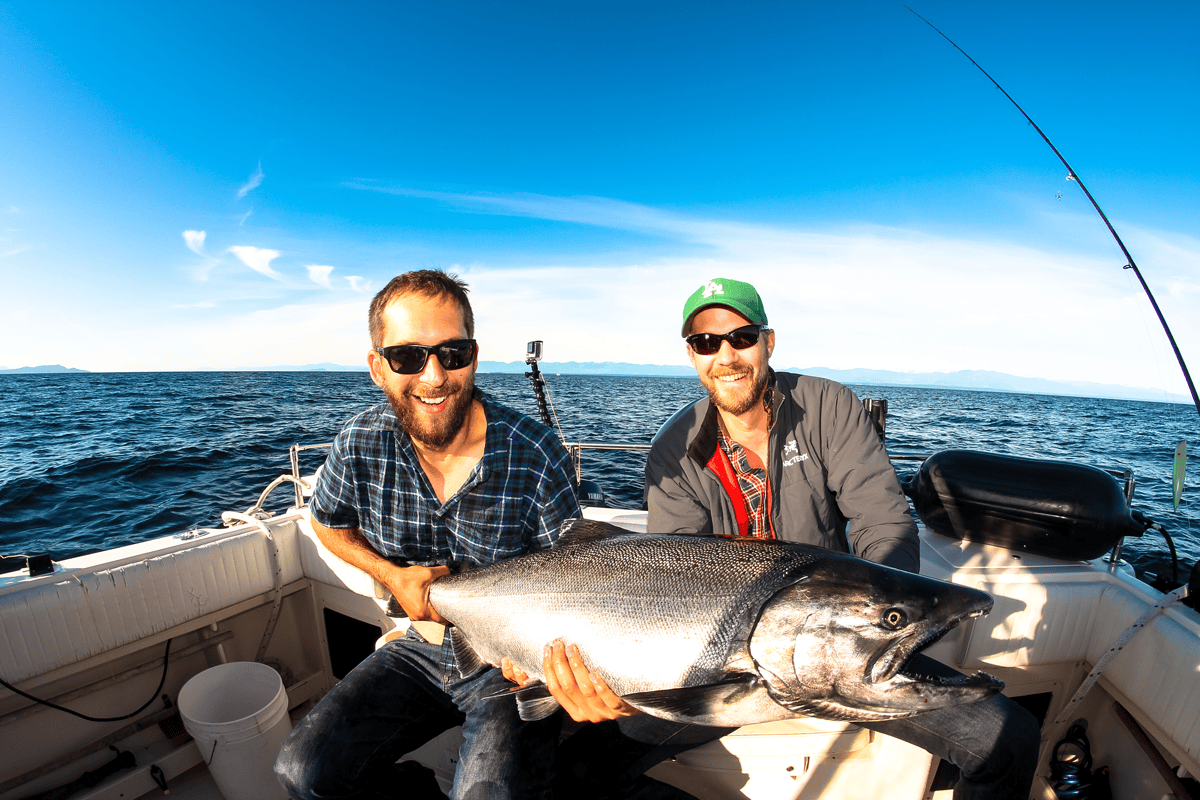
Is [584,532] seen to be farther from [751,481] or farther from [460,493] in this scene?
[751,481]

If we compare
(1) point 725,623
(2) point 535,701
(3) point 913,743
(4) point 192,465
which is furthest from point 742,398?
(4) point 192,465

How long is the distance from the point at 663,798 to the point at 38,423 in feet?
119

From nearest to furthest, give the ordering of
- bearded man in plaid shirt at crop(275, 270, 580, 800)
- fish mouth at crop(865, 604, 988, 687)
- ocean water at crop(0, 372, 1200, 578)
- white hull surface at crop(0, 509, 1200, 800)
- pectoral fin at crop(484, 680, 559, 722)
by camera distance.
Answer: fish mouth at crop(865, 604, 988, 687), pectoral fin at crop(484, 680, 559, 722), bearded man in plaid shirt at crop(275, 270, 580, 800), white hull surface at crop(0, 509, 1200, 800), ocean water at crop(0, 372, 1200, 578)

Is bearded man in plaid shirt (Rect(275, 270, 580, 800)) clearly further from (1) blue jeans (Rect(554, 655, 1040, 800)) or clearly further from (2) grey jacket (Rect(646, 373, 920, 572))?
(2) grey jacket (Rect(646, 373, 920, 572))

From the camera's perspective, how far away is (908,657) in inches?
65.7

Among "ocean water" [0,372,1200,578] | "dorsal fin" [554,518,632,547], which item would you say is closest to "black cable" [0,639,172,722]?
"dorsal fin" [554,518,632,547]

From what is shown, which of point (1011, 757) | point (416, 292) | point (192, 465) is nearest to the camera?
point (1011, 757)

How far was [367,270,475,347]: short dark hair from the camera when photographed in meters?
2.66

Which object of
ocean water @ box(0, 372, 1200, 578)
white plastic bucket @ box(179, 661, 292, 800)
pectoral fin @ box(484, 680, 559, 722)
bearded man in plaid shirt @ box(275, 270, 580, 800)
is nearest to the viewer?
pectoral fin @ box(484, 680, 559, 722)

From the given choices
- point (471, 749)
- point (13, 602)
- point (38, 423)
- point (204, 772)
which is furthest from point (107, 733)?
point (38, 423)

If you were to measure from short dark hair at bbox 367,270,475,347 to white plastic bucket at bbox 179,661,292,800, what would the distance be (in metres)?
2.21

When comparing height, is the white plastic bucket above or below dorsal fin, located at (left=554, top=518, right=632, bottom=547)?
below

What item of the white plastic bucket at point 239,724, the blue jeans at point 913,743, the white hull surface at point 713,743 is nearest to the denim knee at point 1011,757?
the blue jeans at point 913,743

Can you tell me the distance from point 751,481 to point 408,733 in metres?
2.26
